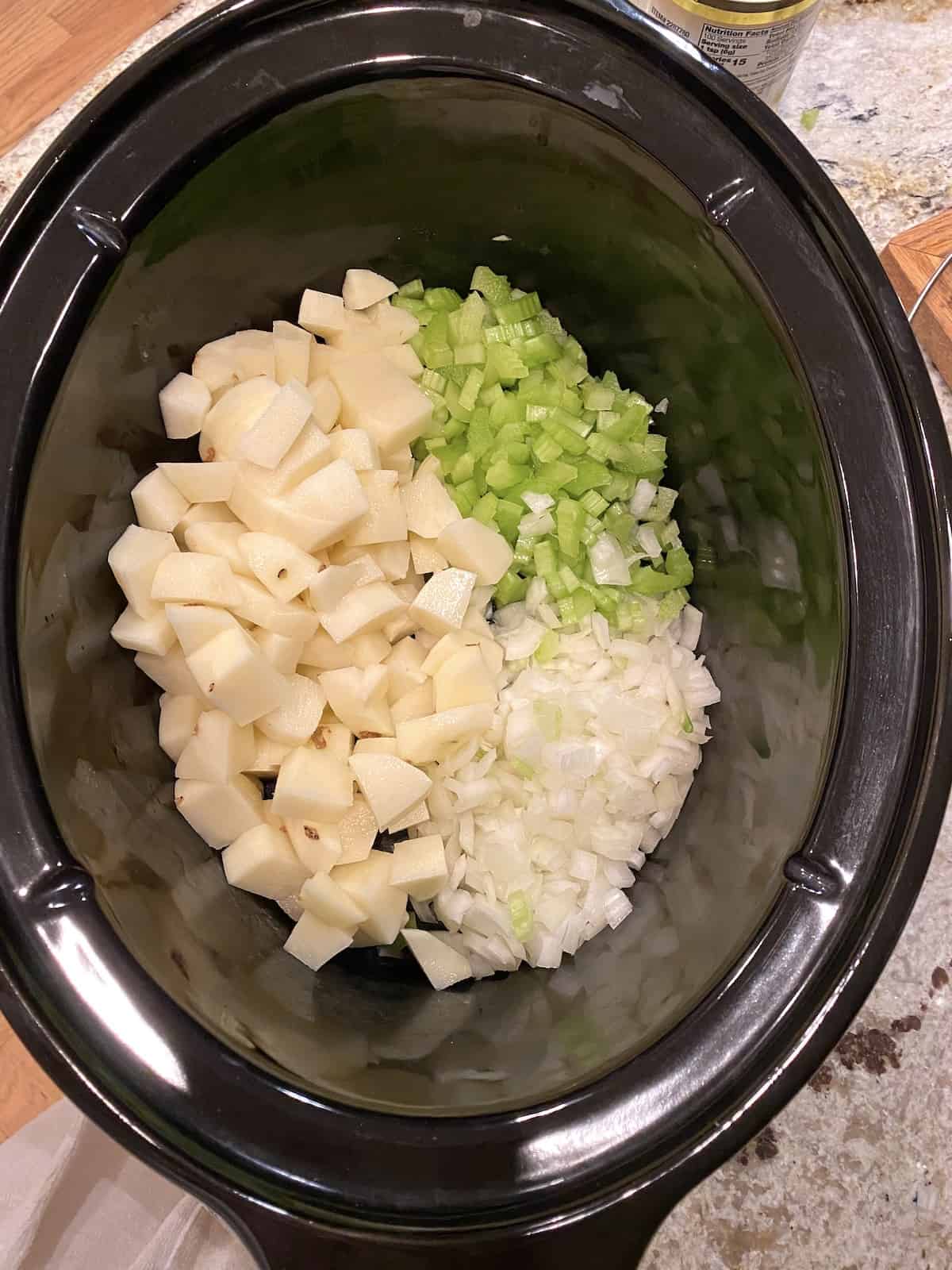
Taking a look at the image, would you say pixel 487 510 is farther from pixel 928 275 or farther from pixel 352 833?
pixel 928 275

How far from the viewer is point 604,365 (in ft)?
3.23

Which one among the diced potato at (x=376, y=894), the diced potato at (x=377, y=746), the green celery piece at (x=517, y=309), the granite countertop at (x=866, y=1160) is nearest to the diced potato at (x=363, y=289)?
the green celery piece at (x=517, y=309)

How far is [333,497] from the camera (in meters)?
0.82

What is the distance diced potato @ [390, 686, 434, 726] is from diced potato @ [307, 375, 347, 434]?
268 mm

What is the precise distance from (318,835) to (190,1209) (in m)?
0.33

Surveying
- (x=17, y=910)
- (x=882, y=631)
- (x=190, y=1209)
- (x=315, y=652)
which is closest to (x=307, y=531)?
(x=315, y=652)

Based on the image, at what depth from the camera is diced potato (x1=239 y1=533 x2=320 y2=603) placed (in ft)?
2.72

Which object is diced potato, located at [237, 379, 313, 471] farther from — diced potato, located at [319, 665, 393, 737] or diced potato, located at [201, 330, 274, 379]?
diced potato, located at [319, 665, 393, 737]

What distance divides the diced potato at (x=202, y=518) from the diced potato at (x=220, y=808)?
215 millimetres

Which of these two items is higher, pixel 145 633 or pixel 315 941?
pixel 145 633

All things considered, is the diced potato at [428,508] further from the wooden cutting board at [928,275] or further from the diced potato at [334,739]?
the wooden cutting board at [928,275]

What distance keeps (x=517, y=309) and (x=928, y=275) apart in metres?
0.41

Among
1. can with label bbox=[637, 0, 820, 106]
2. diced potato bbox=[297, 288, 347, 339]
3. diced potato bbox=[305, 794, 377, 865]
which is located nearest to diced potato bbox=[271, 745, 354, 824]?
diced potato bbox=[305, 794, 377, 865]

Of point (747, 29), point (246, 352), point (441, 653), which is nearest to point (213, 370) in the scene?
point (246, 352)
